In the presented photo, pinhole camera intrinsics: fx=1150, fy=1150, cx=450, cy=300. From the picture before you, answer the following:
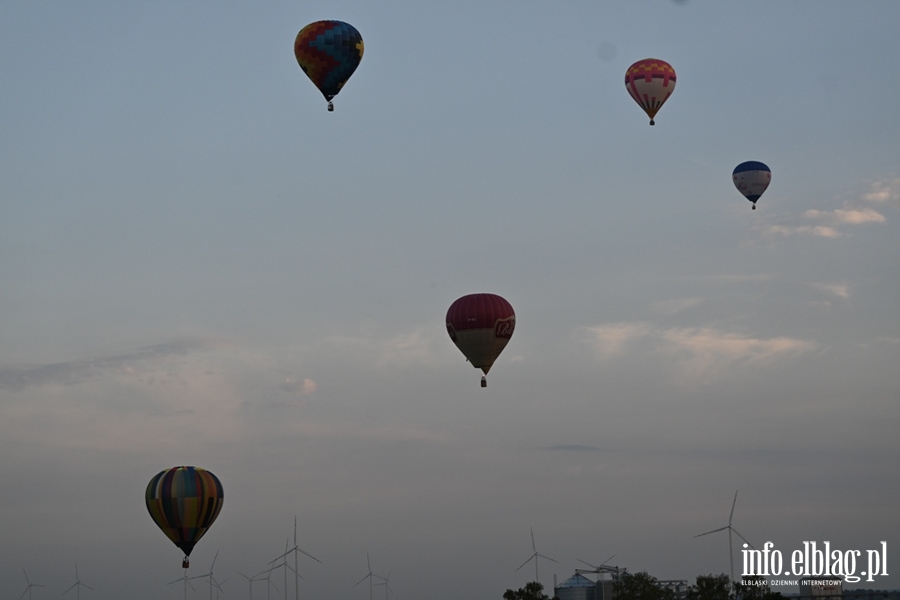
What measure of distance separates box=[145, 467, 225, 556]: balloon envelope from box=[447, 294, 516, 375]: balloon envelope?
20.4m

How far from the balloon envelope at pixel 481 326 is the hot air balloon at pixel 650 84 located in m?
32.1

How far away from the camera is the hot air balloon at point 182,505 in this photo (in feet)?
257

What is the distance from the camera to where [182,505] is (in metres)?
78.4

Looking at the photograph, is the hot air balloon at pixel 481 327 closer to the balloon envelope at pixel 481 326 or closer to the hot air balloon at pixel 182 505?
the balloon envelope at pixel 481 326

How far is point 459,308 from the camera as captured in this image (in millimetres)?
81688

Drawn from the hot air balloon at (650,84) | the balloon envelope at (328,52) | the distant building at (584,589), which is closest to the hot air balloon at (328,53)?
the balloon envelope at (328,52)

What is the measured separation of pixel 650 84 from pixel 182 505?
5612 cm

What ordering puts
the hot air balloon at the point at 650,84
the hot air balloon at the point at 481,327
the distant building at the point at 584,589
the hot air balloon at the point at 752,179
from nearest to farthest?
1. the hot air balloon at the point at 481,327
2. the hot air balloon at the point at 650,84
3. the hot air balloon at the point at 752,179
4. the distant building at the point at 584,589

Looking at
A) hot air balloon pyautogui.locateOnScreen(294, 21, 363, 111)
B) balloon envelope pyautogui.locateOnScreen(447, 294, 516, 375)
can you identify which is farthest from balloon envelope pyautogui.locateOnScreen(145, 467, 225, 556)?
hot air balloon pyautogui.locateOnScreen(294, 21, 363, 111)

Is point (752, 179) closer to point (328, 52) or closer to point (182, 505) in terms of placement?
point (328, 52)

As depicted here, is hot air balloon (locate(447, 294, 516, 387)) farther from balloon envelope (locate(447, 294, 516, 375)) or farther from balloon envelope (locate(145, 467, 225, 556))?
balloon envelope (locate(145, 467, 225, 556))

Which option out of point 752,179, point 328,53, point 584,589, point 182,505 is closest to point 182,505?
point 182,505

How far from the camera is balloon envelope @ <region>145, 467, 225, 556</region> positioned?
78.4 m

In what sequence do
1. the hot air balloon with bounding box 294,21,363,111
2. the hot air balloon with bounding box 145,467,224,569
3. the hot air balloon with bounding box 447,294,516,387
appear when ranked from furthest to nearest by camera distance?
the hot air balloon with bounding box 294,21,363,111, the hot air balloon with bounding box 447,294,516,387, the hot air balloon with bounding box 145,467,224,569
